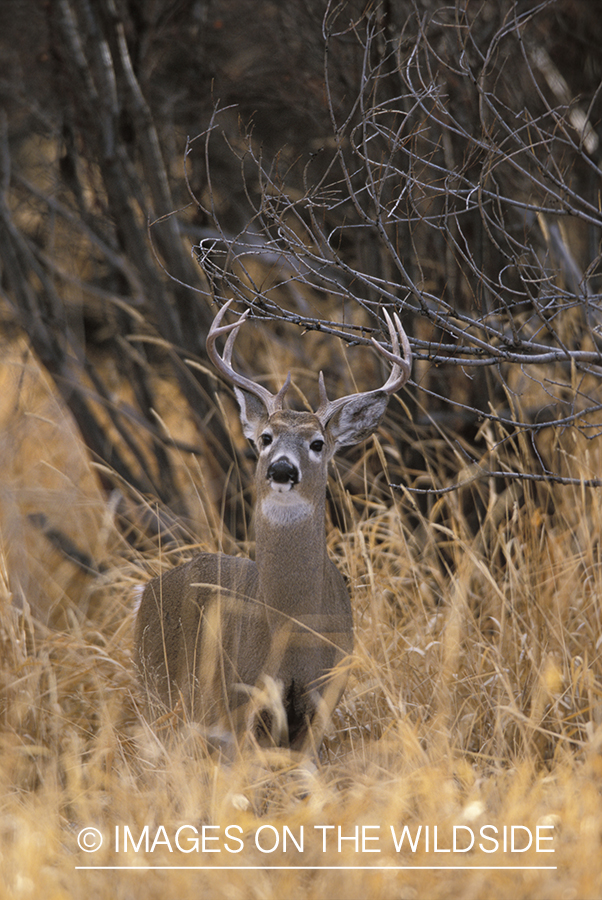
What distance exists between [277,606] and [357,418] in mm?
825

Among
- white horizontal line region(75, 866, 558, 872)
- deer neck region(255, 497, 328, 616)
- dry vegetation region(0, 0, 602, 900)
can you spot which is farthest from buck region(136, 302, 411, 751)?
white horizontal line region(75, 866, 558, 872)

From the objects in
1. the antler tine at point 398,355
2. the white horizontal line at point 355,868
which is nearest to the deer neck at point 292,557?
the antler tine at point 398,355

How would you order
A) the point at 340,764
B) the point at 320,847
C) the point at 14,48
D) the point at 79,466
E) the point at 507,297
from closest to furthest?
the point at 320,847 < the point at 340,764 < the point at 507,297 < the point at 14,48 < the point at 79,466

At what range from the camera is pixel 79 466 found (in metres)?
7.53

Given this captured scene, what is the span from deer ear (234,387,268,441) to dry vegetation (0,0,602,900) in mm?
399

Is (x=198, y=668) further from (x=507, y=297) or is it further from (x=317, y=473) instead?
(x=507, y=297)

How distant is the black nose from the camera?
3.55 metres

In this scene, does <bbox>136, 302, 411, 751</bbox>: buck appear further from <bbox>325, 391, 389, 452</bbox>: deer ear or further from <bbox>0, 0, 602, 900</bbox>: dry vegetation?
<bbox>0, 0, 602, 900</bbox>: dry vegetation

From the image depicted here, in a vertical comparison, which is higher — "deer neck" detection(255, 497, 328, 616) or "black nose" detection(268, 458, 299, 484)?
"black nose" detection(268, 458, 299, 484)

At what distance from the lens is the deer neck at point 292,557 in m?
3.69

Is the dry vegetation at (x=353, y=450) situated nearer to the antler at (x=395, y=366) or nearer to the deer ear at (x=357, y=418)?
the antler at (x=395, y=366)

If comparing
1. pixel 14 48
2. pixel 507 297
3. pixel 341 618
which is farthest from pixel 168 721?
pixel 14 48

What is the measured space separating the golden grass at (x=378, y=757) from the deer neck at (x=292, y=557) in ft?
1.04

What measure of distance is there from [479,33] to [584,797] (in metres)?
4.32
